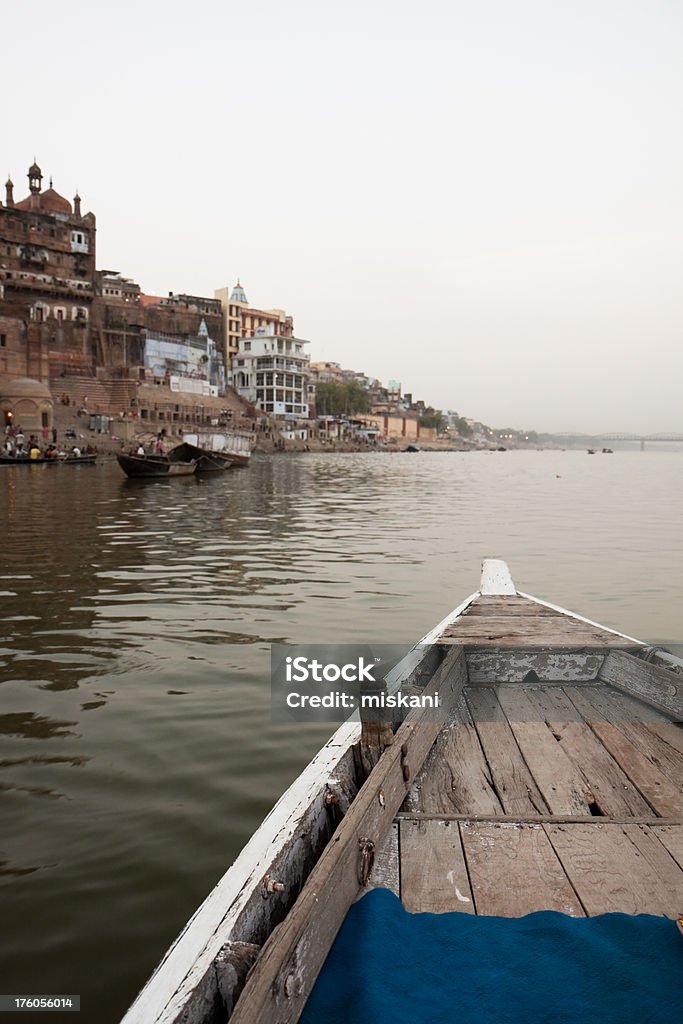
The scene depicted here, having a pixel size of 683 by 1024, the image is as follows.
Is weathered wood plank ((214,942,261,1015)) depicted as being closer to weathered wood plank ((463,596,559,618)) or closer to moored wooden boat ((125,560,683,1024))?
moored wooden boat ((125,560,683,1024))

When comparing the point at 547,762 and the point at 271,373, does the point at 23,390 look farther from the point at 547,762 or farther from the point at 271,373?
the point at 547,762

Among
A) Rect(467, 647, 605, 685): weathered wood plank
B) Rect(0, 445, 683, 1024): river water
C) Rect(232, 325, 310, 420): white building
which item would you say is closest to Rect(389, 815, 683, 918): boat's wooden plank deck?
Rect(0, 445, 683, 1024): river water

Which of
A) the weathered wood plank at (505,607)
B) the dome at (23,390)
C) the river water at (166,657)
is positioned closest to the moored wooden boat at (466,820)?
the river water at (166,657)

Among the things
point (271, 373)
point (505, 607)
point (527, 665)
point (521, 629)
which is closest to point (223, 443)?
point (271, 373)

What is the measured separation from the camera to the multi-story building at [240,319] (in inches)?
3718

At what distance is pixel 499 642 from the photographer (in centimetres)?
505

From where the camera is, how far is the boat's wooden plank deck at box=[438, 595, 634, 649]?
5.03m

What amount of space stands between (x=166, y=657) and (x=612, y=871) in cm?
516

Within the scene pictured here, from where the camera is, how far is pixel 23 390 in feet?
165

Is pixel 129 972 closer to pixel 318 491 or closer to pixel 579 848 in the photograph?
pixel 579 848

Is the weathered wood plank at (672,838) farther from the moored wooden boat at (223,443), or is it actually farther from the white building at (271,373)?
the white building at (271,373)

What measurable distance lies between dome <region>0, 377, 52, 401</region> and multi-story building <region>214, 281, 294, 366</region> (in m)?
42.4

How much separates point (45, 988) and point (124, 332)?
7699cm

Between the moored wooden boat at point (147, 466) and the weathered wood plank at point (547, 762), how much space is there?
94.2 feet
